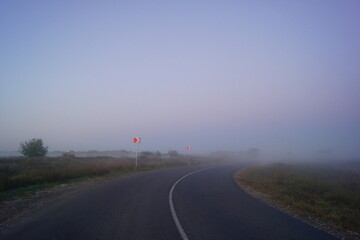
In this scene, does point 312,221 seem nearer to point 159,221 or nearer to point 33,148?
point 159,221

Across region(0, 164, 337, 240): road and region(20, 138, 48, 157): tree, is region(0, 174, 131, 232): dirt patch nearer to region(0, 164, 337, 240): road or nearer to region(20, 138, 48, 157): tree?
region(0, 164, 337, 240): road

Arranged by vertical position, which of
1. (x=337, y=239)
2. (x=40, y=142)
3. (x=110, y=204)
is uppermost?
(x=40, y=142)

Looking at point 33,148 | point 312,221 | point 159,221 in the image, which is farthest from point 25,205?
point 33,148

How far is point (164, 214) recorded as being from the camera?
35.7ft

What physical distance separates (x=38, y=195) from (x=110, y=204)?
Result: 16.5 feet

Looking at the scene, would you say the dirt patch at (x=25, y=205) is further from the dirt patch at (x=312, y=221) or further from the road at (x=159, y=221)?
the dirt patch at (x=312, y=221)

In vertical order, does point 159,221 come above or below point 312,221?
above

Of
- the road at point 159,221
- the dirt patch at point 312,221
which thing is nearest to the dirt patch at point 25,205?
the road at point 159,221

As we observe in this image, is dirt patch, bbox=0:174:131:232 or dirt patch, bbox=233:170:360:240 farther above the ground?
dirt patch, bbox=0:174:131:232

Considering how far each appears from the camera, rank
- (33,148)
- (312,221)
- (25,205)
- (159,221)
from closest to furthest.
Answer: (159,221) < (312,221) < (25,205) < (33,148)

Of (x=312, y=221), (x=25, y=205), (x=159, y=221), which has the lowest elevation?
(x=312, y=221)

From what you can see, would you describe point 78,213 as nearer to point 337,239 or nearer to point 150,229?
point 150,229

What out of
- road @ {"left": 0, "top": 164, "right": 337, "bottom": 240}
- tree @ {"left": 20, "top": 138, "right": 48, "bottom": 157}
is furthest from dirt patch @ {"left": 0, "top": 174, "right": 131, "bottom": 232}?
tree @ {"left": 20, "top": 138, "right": 48, "bottom": 157}

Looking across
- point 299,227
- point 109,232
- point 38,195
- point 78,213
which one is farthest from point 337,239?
point 38,195
